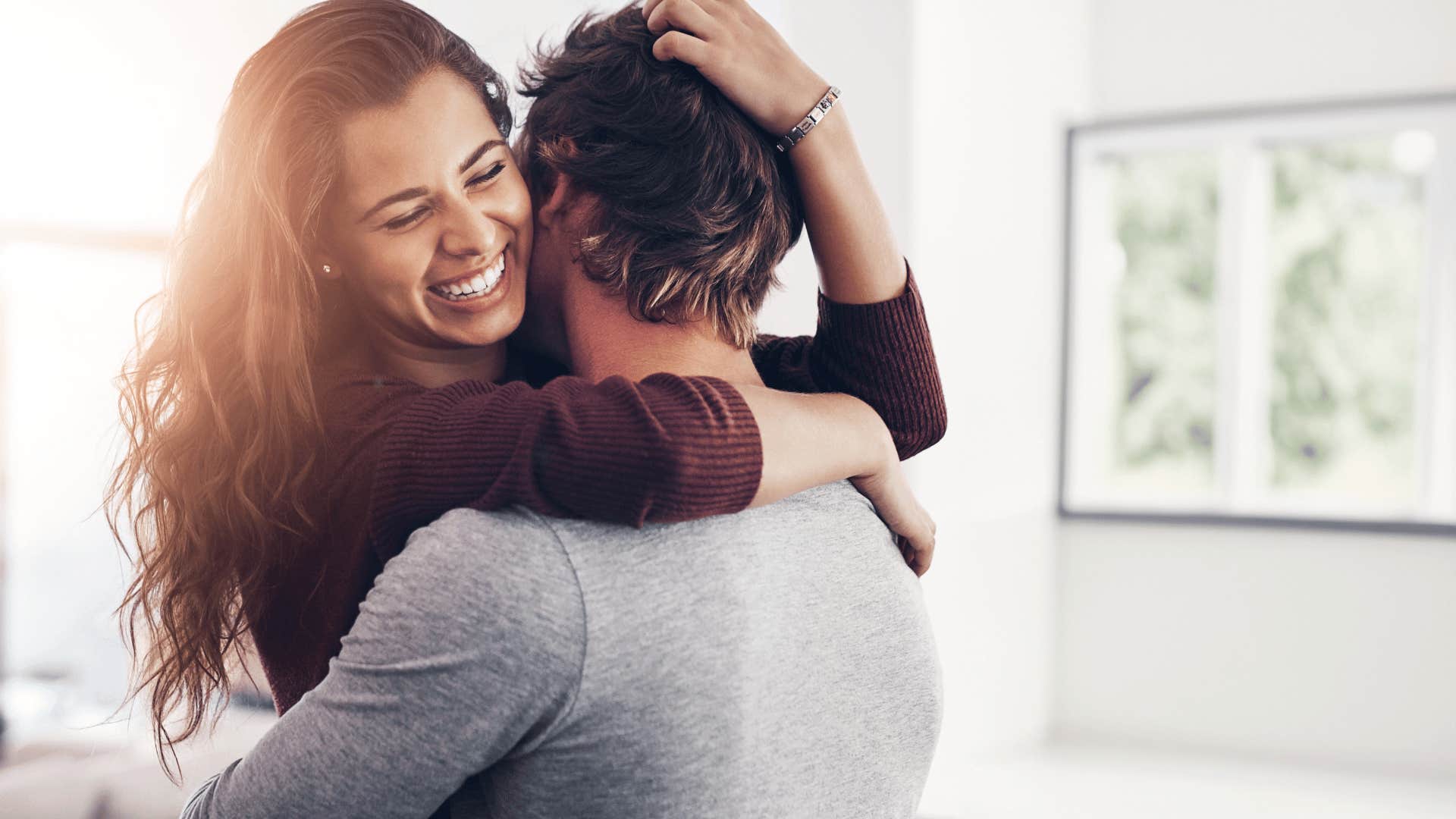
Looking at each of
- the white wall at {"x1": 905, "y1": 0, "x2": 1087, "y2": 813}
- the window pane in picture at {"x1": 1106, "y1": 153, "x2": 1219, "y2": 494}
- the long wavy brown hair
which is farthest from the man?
the window pane in picture at {"x1": 1106, "y1": 153, "x2": 1219, "y2": 494}

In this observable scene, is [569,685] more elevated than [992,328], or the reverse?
[992,328]

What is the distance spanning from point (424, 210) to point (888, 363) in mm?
461

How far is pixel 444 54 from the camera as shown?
107cm

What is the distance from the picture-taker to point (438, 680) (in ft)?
2.22

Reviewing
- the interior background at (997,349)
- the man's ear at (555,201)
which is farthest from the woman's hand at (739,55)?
the interior background at (997,349)

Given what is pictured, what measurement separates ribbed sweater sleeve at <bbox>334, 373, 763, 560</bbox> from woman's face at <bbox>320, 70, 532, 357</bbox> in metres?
0.23

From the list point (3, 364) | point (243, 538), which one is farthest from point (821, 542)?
point (3, 364)

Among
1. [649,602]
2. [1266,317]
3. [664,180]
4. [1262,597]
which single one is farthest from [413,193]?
[1266,317]

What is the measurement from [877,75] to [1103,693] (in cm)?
261

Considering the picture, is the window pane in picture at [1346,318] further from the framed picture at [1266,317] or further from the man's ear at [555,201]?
the man's ear at [555,201]

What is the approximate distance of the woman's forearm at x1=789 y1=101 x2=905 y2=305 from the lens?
36.9 inches

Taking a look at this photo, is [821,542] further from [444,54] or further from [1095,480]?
[1095,480]

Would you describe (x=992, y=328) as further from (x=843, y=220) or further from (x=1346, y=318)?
(x=843, y=220)

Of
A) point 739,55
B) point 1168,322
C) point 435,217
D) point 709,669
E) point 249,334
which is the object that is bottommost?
point 709,669
